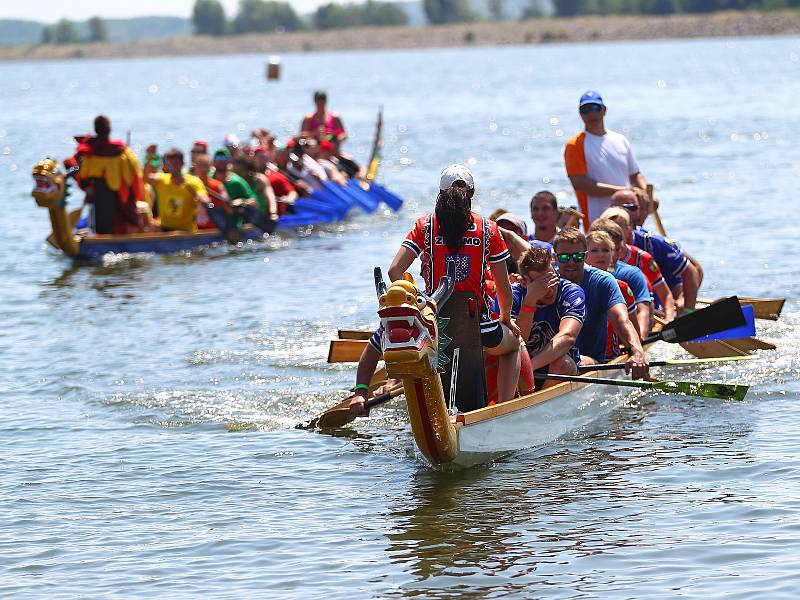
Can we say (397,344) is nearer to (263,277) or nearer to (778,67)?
(263,277)

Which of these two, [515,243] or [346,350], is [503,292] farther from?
[346,350]

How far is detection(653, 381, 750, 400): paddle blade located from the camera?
9.91 metres

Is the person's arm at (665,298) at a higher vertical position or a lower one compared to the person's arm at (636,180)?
lower

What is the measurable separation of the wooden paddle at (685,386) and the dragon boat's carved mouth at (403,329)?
2.14m

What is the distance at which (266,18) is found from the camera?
178 m

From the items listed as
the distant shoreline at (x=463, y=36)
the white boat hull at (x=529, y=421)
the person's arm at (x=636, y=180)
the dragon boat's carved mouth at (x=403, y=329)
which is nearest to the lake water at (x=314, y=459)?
the white boat hull at (x=529, y=421)

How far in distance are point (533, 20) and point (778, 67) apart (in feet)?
247

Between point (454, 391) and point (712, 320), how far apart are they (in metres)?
2.56

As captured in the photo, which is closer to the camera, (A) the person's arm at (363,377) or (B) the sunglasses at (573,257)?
(A) the person's arm at (363,377)

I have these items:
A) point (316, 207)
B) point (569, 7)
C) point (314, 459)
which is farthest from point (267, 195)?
point (569, 7)

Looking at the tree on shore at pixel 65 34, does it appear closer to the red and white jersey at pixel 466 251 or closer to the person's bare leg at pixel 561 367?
the person's bare leg at pixel 561 367

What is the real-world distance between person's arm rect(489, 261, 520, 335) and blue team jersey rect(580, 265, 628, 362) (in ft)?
4.15

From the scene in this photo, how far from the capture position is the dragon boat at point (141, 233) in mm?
17938

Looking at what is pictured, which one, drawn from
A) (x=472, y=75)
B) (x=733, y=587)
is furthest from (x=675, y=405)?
(x=472, y=75)
